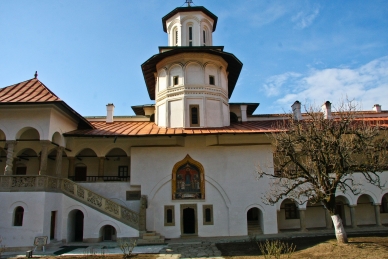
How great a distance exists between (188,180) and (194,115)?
3.64 m

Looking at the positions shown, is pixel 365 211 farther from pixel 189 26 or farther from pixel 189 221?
pixel 189 26

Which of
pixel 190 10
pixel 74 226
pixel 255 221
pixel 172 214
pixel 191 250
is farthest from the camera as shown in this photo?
pixel 190 10

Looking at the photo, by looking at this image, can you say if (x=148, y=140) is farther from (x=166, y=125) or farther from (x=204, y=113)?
(x=204, y=113)

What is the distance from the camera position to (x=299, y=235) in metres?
14.9

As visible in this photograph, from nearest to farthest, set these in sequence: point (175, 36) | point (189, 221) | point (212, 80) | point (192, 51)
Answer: point (189, 221)
point (192, 51)
point (212, 80)
point (175, 36)

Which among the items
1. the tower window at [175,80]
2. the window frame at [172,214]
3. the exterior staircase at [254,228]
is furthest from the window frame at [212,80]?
the exterior staircase at [254,228]

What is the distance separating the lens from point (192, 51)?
17672mm

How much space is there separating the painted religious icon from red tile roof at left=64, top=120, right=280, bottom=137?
74.9 inches

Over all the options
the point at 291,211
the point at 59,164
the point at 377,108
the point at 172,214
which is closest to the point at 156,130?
the point at 172,214

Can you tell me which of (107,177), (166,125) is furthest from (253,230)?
(107,177)

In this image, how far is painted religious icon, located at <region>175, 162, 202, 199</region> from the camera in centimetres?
1609

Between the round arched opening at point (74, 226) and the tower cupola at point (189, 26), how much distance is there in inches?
443

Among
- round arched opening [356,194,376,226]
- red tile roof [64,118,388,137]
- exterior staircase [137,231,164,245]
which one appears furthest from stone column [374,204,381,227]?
exterior staircase [137,231,164,245]

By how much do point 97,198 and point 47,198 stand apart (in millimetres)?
2149
